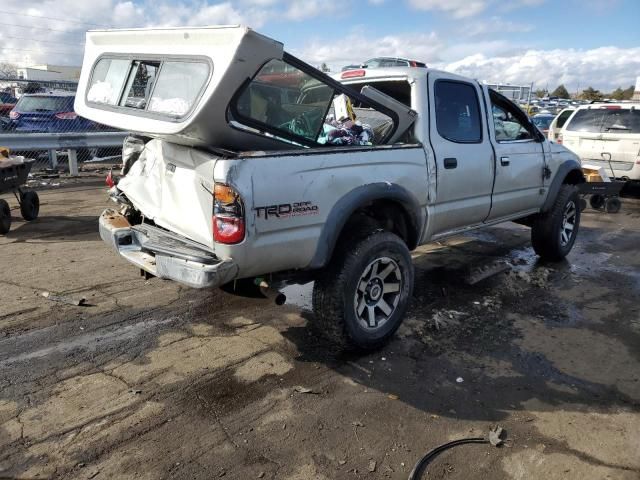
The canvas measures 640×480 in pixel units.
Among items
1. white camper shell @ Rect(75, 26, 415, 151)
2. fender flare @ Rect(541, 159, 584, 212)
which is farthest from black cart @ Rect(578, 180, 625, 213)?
white camper shell @ Rect(75, 26, 415, 151)

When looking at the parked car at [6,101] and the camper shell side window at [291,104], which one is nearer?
the camper shell side window at [291,104]

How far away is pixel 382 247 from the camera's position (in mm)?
3703

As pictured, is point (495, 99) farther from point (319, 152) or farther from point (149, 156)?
point (149, 156)

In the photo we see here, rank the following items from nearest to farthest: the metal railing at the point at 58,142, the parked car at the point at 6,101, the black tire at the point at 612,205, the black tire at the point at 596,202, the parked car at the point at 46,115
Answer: the black tire at the point at 612,205 → the black tire at the point at 596,202 → the metal railing at the point at 58,142 → the parked car at the point at 46,115 → the parked car at the point at 6,101

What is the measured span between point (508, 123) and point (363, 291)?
2821 mm

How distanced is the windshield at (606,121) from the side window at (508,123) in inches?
231

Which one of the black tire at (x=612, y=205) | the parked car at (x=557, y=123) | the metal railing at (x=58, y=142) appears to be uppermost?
the parked car at (x=557, y=123)

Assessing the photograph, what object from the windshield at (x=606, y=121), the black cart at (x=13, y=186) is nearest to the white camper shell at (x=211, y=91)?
the black cart at (x=13, y=186)

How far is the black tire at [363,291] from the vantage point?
3.54m

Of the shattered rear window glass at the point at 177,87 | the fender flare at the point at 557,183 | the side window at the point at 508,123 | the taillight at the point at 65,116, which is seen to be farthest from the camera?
the taillight at the point at 65,116

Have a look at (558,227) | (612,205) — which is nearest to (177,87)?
(558,227)

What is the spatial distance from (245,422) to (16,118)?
1192 cm

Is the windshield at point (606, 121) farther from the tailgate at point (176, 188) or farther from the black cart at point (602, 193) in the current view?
the tailgate at point (176, 188)

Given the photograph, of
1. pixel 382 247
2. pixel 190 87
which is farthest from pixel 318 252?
pixel 190 87
